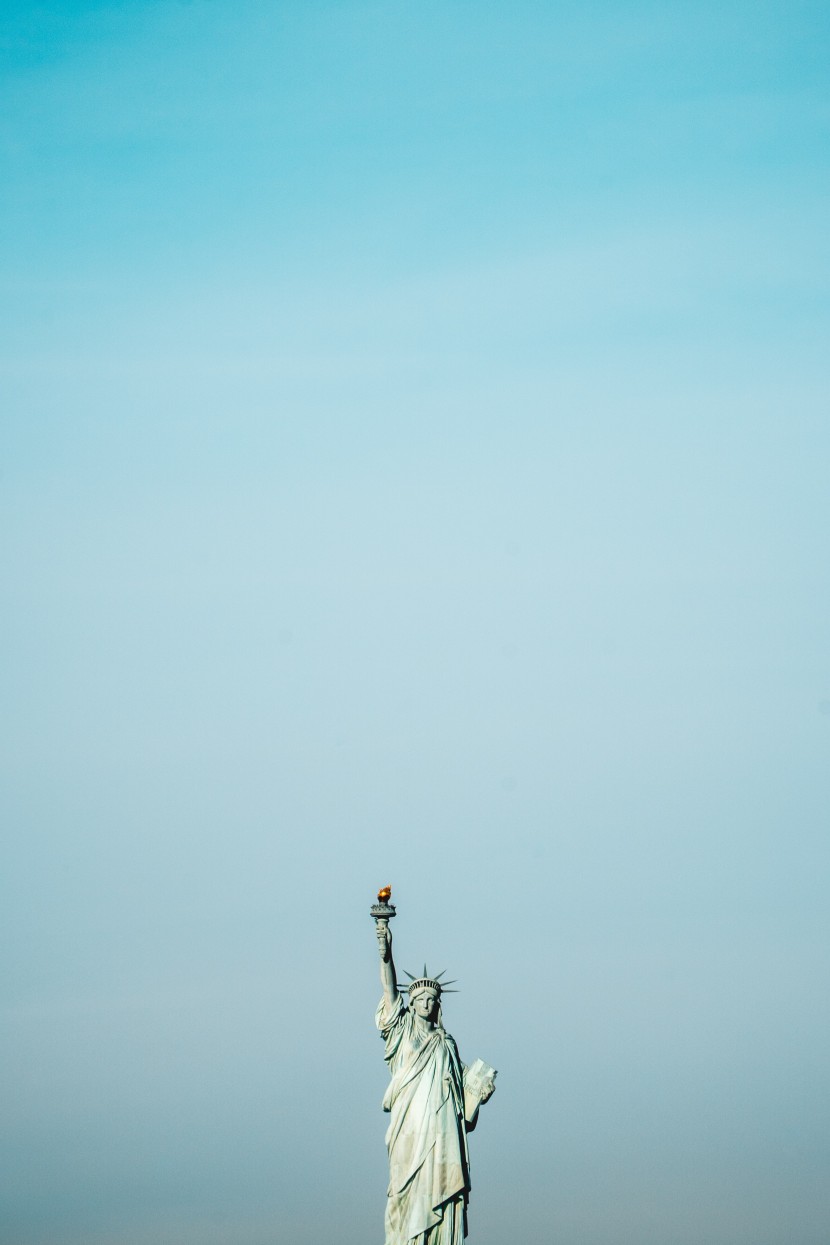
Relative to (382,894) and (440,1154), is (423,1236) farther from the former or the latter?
(382,894)

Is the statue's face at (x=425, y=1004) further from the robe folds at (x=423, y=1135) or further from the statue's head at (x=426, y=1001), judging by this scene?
the robe folds at (x=423, y=1135)

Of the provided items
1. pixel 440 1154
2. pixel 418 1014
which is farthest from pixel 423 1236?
pixel 418 1014

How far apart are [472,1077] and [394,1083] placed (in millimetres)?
1049

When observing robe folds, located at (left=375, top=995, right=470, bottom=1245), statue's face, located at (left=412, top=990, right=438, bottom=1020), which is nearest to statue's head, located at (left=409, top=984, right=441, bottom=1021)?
statue's face, located at (left=412, top=990, right=438, bottom=1020)

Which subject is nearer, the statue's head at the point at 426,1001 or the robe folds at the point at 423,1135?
the robe folds at the point at 423,1135

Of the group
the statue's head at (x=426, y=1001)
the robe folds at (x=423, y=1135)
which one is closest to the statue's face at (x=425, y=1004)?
the statue's head at (x=426, y=1001)

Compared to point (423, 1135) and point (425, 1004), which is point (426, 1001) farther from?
point (423, 1135)

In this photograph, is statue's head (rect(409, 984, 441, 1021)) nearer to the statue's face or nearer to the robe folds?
the statue's face

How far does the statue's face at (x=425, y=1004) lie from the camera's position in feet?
94.9

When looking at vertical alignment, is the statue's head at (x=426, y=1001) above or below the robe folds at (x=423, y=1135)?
above

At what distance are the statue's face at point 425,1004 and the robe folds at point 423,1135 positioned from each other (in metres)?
0.15

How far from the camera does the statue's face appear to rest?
28.9 metres

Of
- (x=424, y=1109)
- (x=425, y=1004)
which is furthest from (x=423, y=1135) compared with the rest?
(x=425, y=1004)

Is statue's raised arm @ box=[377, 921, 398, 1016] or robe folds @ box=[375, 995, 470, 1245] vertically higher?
statue's raised arm @ box=[377, 921, 398, 1016]
